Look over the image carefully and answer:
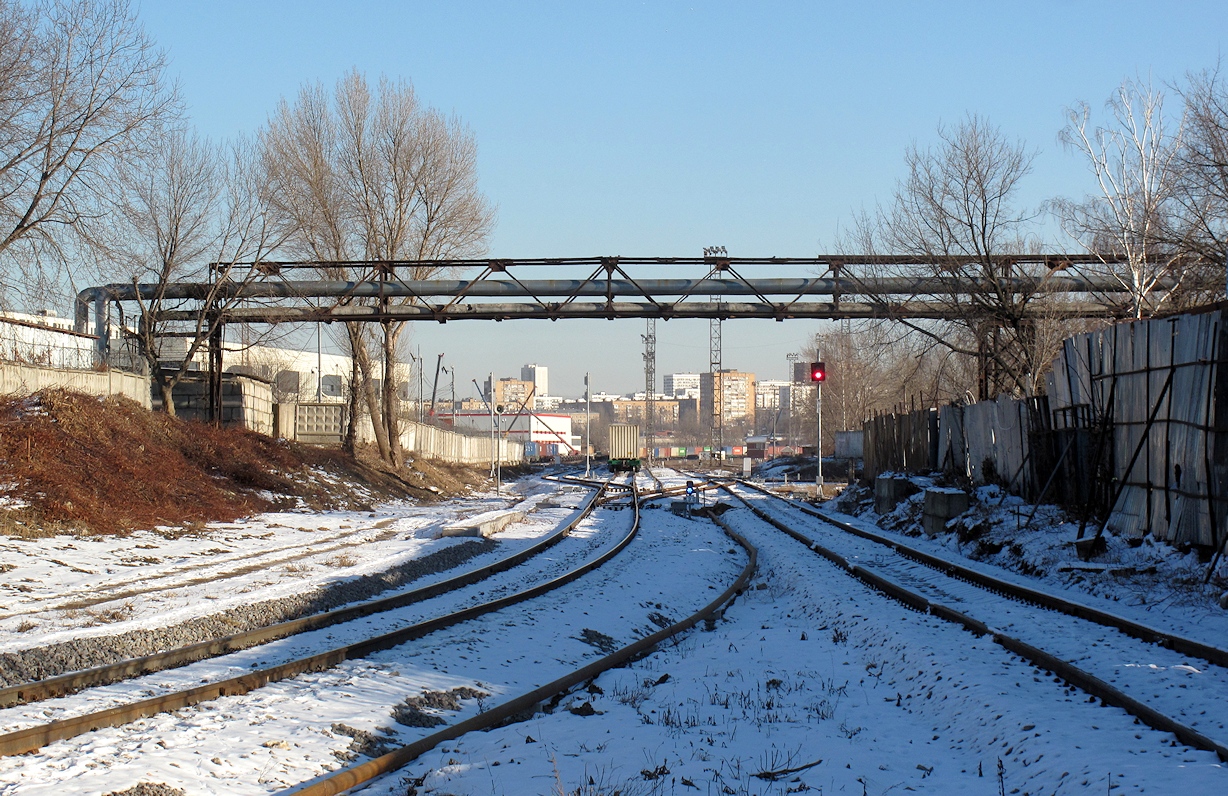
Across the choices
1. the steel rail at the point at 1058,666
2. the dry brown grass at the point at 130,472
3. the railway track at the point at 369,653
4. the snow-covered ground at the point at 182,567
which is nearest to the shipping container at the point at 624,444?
the dry brown grass at the point at 130,472

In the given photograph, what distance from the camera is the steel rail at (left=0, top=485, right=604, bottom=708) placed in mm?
7121

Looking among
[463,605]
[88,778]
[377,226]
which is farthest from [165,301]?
[88,778]

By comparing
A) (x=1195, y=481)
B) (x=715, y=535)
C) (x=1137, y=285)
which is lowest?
(x=715, y=535)

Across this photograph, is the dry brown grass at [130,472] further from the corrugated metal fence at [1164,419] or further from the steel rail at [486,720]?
the corrugated metal fence at [1164,419]

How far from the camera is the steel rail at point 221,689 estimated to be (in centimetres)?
580

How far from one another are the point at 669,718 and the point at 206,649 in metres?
4.51

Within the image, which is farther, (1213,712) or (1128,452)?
(1128,452)

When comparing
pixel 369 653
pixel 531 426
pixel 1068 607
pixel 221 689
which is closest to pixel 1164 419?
pixel 1068 607

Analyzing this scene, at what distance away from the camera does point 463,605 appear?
12102 millimetres

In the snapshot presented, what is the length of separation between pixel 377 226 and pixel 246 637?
3038cm

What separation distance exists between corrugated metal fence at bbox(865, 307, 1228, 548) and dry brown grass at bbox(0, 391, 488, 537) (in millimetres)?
16619

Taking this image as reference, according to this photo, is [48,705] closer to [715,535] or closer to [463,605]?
[463,605]

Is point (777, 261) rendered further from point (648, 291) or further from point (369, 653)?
point (369, 653)

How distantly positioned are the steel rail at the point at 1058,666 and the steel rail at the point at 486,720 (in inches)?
105
